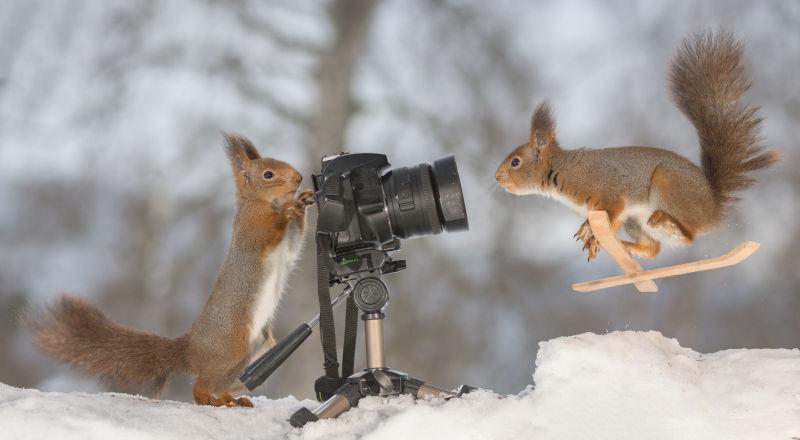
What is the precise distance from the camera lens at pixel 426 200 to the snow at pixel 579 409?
0.30 m

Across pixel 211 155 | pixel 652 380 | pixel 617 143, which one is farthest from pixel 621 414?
pixel 211 155


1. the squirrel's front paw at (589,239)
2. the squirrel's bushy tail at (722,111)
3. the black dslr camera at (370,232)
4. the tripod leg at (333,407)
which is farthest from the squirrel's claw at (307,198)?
the squirrel's bushy tail at (722,111)

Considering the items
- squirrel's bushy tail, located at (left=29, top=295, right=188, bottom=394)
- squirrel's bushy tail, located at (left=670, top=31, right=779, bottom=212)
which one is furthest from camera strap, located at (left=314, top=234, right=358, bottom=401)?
squirrel's bushy tail, located at (left=670, top=31, right=779, bottom=212)

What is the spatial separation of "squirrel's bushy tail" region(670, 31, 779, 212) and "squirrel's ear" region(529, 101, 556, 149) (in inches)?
10.8

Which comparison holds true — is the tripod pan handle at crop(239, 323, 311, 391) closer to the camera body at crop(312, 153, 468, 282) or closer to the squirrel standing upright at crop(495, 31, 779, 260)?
the camera body at crop(312, 153, 468, 282)

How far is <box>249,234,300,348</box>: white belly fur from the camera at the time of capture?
1.87 m

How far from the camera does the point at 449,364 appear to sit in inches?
102

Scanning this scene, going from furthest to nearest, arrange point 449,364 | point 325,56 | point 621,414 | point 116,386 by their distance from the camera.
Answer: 1. point 325,56
2. point 449,364
3. point 116,386
4. point 621,414

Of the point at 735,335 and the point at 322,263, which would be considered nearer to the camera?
the point at 322,263

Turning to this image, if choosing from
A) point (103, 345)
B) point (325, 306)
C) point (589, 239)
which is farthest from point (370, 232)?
point (103, 345)

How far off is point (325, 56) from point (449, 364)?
1.11m

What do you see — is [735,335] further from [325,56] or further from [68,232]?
[68,232]

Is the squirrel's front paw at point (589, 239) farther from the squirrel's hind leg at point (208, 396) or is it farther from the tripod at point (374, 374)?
the squirrel's hind leg at point (208, 396)

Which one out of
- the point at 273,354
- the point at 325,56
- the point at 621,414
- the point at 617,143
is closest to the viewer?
the point at 621,414
